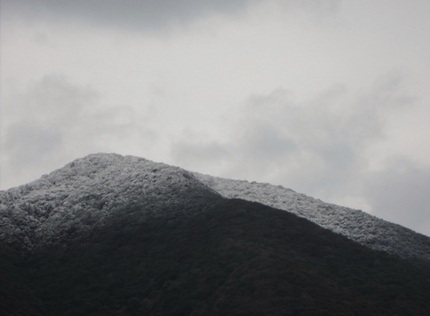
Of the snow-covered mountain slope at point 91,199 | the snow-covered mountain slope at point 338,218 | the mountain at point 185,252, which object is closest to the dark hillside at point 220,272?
the mountain at point 185,252

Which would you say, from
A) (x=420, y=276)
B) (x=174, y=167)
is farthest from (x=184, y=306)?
(x=174, y=167)

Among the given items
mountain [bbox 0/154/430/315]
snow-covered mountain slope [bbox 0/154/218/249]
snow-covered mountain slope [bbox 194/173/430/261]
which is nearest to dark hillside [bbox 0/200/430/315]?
mountain [bbox 0/154/430/315]

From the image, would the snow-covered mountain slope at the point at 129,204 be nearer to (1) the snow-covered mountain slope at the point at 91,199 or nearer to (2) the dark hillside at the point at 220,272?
(1) the snow-covered mountain slope at the point at 91,199

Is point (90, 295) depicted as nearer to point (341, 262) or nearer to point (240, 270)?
point (240, 270)

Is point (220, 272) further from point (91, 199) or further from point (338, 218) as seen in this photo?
point (338, 218)

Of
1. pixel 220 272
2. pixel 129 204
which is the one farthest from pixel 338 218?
pixel 220 272

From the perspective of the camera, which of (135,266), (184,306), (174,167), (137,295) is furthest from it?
(174,167)
